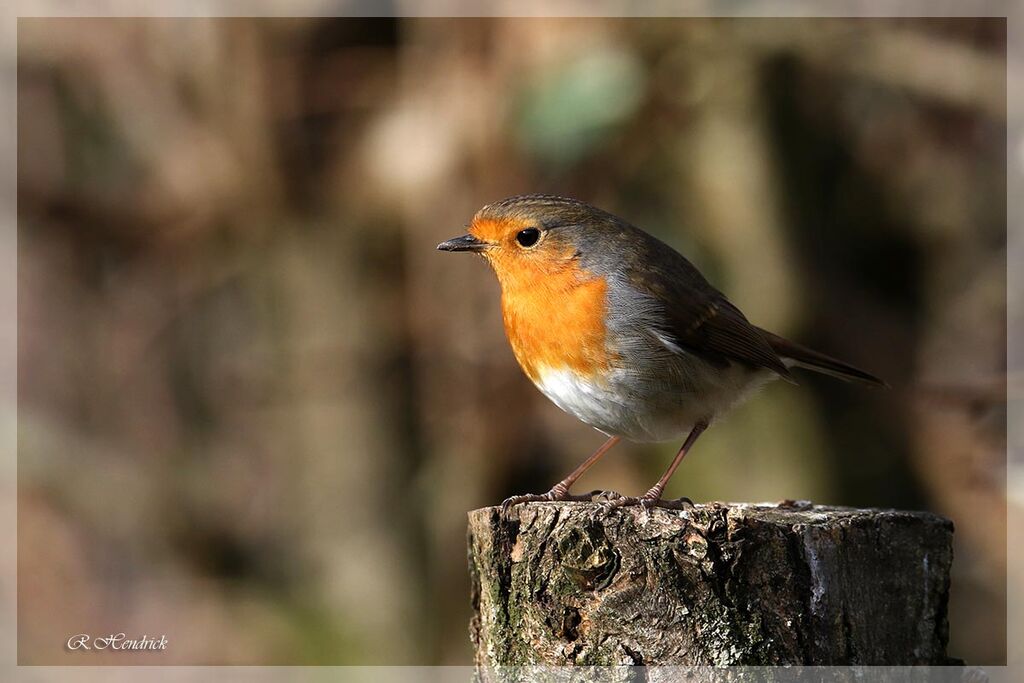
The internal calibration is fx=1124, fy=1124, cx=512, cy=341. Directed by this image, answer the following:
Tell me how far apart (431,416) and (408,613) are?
→ 110 centimetres

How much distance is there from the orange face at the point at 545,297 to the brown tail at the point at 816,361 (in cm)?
81

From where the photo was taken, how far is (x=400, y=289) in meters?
6.02

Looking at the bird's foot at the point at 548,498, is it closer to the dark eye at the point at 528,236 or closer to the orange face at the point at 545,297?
the orange face at the point at 545,297

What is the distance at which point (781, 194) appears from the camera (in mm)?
5059

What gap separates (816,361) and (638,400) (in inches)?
34.7

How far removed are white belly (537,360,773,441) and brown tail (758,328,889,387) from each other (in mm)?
438

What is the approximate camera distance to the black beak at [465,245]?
3359 millimetres

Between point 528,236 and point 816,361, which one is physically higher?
point 528,236

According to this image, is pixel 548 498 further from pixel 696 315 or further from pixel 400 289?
pixel 400 289

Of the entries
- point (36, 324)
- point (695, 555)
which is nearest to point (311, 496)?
point (36, 324)
